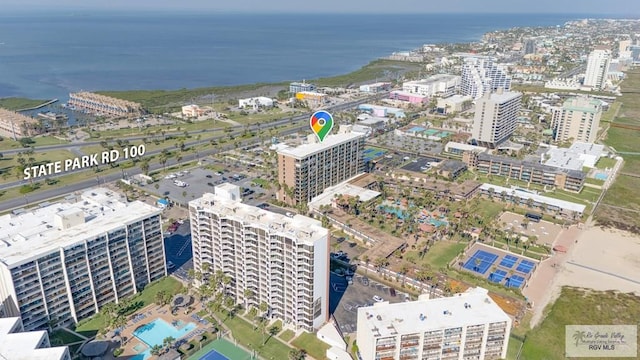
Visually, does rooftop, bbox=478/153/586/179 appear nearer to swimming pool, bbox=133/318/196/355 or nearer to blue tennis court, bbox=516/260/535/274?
blue tennis court, bbox=516/260/535/274

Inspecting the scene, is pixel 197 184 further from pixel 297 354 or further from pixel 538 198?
pixel 538 198

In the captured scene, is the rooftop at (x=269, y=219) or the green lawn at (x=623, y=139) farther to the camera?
the green lawn at (x=623, y=139)

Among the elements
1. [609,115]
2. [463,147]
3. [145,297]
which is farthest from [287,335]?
[609,115]

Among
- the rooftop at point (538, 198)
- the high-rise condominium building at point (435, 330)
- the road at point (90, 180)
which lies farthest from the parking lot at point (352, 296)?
the road at point (90, 180)

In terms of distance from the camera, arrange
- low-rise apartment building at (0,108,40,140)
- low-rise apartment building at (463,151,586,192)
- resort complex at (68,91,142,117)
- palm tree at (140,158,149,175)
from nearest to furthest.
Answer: low-rise apartment building at (463,151,586,192), palm tree at (140,158,149,175), low-rise apartment building at (0,108,40,140), resort complex at (68,91,142,117)

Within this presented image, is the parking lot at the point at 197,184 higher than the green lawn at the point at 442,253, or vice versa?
the parking lot at the point at 197,184

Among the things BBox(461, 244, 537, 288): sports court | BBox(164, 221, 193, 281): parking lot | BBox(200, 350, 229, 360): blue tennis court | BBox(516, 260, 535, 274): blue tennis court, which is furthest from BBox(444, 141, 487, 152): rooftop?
BBox(200, 350, 229, 360): blue tennis court

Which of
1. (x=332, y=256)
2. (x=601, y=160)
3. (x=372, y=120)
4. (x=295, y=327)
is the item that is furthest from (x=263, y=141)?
(x=601, y=160)

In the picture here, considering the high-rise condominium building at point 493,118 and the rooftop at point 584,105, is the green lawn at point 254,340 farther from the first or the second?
the rooftop at point 584,105
